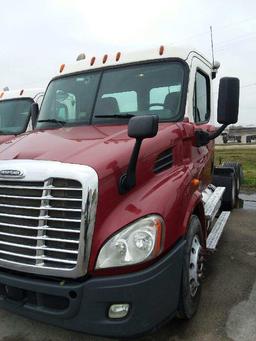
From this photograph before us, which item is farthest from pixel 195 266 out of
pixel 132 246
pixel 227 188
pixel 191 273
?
pixel 227 188

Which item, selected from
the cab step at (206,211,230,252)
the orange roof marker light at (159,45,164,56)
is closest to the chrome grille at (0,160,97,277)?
the cab step at (206,211,230,252)

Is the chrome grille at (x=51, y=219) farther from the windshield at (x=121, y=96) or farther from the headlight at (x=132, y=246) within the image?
the windshield at (x=121, y=96)

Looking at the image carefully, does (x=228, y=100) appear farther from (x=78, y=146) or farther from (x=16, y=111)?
(x=16, y=111)

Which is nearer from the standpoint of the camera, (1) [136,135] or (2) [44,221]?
(2) [44,221]

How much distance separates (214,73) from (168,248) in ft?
11.3

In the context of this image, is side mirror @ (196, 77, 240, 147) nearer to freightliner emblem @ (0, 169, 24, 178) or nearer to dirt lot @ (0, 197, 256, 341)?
dirt lot @ (0, 197, 256, 341)

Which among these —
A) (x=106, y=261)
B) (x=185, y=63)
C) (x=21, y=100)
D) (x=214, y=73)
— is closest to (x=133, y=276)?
(x=106, y=261)

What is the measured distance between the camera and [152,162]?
3.60 metres

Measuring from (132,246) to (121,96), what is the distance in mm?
1985

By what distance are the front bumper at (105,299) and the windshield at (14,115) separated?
6.23 meters

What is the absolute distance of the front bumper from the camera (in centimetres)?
299

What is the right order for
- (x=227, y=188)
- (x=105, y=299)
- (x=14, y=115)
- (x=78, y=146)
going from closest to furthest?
(x=105, y=299), (x=78, y=146), (x=227, y=188), (x=14, y=115)

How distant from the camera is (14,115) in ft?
31.1

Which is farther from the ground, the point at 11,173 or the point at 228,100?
the point at 228,100
